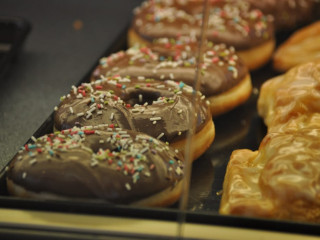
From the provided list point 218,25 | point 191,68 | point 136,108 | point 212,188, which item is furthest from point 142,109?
point 218,25

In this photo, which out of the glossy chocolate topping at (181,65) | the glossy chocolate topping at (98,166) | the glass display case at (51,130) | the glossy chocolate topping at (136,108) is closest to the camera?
the glass display case at (51,130)

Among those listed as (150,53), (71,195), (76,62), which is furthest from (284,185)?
(76,62)

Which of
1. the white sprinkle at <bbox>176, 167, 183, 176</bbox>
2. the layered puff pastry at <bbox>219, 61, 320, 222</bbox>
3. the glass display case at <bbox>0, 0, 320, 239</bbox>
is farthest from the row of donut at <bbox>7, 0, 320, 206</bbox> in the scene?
the layered puff pastry at <bbox>219, 61, 320, 222</bbox>

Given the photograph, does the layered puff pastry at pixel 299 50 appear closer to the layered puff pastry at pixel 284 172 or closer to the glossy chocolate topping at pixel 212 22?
the glossy chocolate topping at pixel 212 22

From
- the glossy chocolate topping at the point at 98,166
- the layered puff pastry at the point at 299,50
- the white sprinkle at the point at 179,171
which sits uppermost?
the glossy chocolate topping at the point at 98,166

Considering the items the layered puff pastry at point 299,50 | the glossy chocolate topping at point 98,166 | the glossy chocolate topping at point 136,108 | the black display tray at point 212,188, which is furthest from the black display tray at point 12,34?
the layered puff pastry at point 299,50

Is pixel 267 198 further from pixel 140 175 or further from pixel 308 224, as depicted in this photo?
pixel 140 175

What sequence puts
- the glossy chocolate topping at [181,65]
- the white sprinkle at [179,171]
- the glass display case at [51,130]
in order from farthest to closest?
the glossy chocolate topping at [181,65], the white sprinkle at [179,171], the glass display case at [51,130]

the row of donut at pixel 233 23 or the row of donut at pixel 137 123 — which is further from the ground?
the row of donut at pixel 137 123
